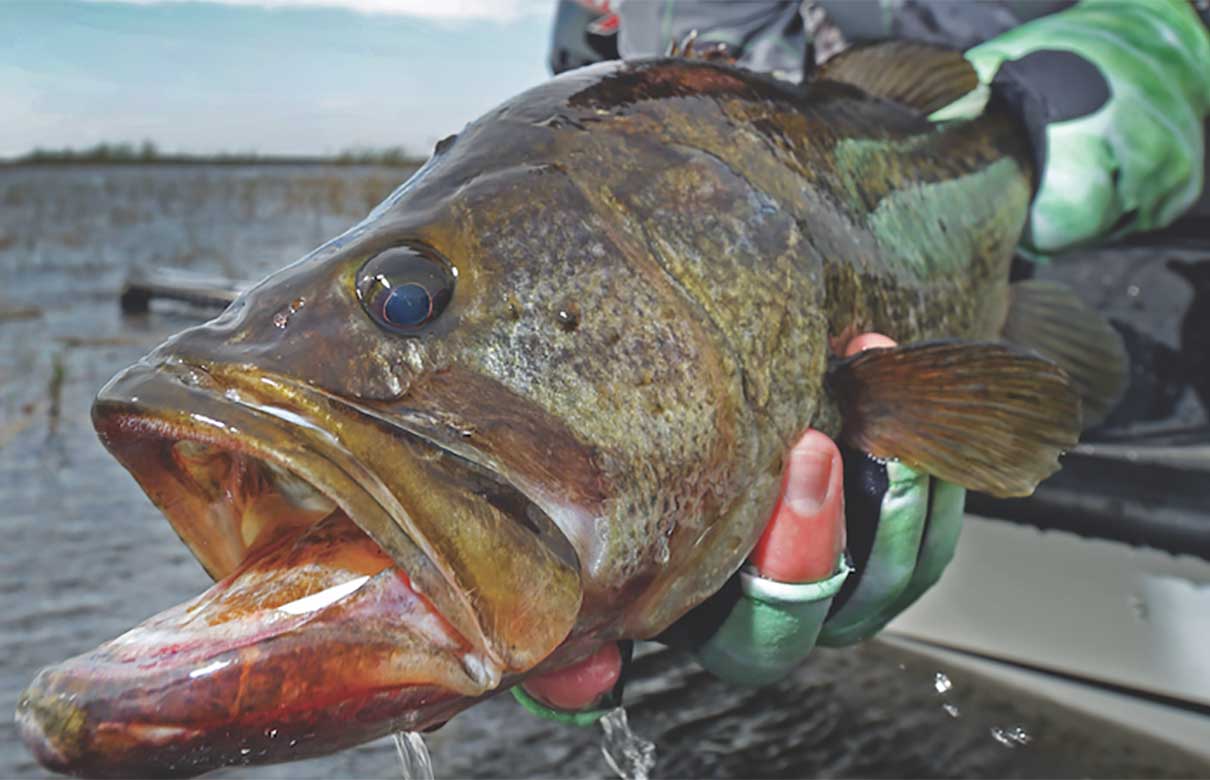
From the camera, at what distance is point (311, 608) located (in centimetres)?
143

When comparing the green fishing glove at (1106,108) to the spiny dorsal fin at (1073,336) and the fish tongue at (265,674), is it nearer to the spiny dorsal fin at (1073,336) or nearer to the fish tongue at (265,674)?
the spiny dorsal fin at (1073,336)

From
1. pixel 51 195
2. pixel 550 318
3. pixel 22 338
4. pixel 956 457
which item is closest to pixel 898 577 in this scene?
pixel 956 457

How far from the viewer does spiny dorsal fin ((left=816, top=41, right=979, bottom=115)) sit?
9.21 ft

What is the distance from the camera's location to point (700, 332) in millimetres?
1833

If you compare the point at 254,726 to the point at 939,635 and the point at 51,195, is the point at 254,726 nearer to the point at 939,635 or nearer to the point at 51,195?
the point at 939,635

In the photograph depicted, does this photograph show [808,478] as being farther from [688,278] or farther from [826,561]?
[688,278]

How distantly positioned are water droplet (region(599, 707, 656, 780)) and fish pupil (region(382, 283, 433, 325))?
139 cm

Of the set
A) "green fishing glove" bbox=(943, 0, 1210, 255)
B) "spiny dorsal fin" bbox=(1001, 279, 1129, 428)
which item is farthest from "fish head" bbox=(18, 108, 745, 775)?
"green fishing glove" bbox=(943, 0, 1210, 255)

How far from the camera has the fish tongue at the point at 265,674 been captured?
1.34 meters

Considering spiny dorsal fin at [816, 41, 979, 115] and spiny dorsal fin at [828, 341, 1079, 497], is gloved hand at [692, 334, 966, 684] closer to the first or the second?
spiny dorsal fin at [828, 341, 1079, 497]

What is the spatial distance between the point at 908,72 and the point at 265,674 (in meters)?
2.17

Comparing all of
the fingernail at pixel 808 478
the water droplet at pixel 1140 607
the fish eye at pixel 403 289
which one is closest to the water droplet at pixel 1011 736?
the water droplet at pixel 1140 607

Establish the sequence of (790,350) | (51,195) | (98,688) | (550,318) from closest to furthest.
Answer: (98,688)
(550,318)
(790,350)
(51,195)

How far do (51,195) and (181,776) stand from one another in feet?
127
